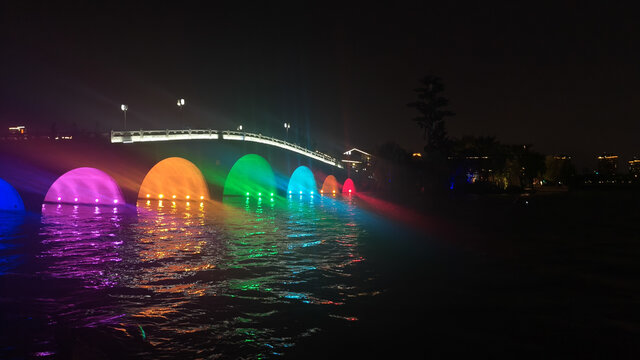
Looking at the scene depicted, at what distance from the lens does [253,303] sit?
36.5ft

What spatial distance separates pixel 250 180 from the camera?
242 feet

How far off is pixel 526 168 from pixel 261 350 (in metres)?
113

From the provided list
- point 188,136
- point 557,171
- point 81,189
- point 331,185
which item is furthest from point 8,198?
point 557,171

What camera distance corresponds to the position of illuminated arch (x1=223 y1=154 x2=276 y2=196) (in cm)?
6981

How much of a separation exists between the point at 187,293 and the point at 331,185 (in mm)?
85568

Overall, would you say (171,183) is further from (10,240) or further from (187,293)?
(187,293)

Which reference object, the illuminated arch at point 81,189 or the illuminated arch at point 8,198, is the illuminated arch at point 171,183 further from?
the illuminated arch at point 8,198

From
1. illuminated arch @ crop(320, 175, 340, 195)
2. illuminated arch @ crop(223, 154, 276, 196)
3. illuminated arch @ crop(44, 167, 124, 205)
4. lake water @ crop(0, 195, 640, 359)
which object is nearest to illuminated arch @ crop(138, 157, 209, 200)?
illuminated arch @ crop(44, 167, 124, 205)

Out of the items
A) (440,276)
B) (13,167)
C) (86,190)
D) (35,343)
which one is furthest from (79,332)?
(86,190)

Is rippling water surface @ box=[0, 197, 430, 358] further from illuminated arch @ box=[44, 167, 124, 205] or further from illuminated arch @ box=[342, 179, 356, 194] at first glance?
illuminated arch @ box=[342, 179, 356, 194]

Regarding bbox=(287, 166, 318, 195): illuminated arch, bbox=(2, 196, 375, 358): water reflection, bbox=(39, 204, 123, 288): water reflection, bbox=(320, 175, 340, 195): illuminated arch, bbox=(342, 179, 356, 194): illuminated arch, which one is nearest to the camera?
bbox=(2, 196, 375, 358): water reflection

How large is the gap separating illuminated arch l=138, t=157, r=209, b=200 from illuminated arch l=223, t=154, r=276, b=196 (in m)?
11.7

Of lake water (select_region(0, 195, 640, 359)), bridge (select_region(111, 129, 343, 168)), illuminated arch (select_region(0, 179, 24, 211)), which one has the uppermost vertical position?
bridge (select_region(111, 129, 343, 168))

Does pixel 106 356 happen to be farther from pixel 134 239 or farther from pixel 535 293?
pixel 134 239
